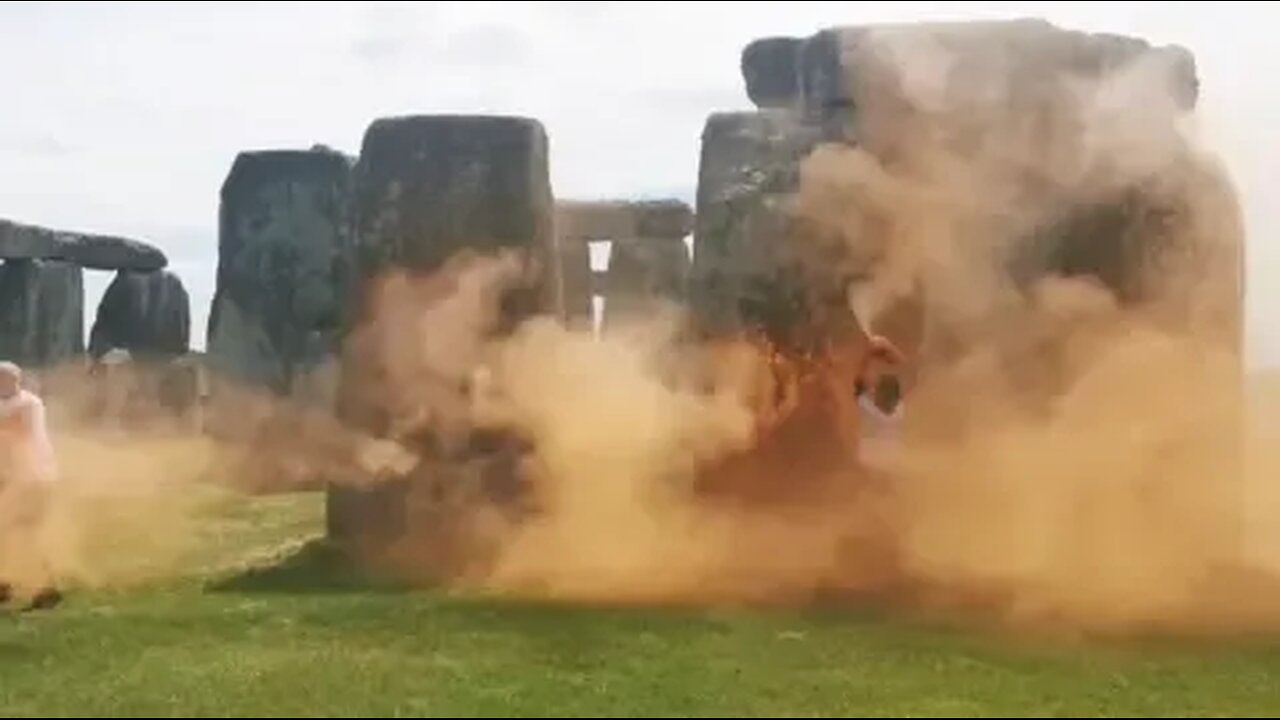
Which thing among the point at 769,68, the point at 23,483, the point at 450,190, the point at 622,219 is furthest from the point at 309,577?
the point at 622,219

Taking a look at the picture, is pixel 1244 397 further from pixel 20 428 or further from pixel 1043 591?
pixel 20 428

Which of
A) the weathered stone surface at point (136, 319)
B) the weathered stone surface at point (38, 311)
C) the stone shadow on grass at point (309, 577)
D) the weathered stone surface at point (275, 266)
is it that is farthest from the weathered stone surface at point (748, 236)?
the weathered stone surface at point (136, 319)

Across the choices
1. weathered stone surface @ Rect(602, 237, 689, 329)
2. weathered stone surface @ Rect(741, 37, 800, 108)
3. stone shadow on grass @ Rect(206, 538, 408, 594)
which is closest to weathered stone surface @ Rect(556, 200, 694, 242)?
weathered stone surface @ Rect(602, 237, 689, 329)

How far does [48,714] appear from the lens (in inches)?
332

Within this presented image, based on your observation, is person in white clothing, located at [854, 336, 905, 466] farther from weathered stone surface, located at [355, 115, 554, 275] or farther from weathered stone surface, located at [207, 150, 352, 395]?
weathered stone surface, located at [207, 150, 352, 395]

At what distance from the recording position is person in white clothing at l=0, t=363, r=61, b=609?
1245 cm

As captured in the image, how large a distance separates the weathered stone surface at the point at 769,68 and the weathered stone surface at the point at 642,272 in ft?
16.9

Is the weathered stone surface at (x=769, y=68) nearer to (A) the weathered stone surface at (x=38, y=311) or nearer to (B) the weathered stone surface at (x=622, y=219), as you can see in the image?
(B) the weathered stone surface at (x=622, y=219)

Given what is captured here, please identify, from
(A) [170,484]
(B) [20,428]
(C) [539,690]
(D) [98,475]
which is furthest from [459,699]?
(D) [98,475]

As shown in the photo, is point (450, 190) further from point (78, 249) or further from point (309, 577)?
point (78, 249)

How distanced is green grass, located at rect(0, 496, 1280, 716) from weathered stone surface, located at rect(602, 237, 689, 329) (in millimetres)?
13912

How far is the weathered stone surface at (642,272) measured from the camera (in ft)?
83.4

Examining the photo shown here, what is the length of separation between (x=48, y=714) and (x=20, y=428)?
14.4 ft

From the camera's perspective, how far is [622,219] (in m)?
25.7
